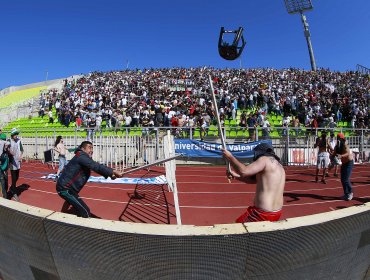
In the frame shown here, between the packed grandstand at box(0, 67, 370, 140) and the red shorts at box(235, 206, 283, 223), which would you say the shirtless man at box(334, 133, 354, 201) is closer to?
the red shorts at box(235, 206, 283, 223)

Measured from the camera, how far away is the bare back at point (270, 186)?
3.31 meters

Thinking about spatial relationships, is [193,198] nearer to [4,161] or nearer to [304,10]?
[4,161]

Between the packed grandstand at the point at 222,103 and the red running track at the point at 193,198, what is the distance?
166 inches

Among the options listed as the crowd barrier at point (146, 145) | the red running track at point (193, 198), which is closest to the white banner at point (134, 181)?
the red running track at point (193, 198)

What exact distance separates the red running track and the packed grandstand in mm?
4221

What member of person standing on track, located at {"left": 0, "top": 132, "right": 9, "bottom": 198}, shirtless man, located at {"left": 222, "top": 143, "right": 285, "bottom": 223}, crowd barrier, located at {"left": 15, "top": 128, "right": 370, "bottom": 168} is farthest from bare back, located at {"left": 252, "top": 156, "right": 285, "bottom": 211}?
crowd barrier, located at {"left": 15, "top": 128, "right": 370, "bottom": 168}

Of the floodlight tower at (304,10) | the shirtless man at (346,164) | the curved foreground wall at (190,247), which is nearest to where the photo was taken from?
the curved foreground wall at (190,247)

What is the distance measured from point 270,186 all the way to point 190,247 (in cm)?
154

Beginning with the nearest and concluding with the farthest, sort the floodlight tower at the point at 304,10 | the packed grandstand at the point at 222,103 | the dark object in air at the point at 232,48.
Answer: the dark object in air at the point at 232,48, the packed grandstand at the point at 222,103, the floodlight tower at the point at 304,10

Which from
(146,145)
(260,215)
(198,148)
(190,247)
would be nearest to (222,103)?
(198,148)

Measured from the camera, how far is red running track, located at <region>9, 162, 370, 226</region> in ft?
24.0

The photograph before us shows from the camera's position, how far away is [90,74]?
4038 cm

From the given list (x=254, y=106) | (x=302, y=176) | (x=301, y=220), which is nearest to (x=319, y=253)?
(x=301, y=220)

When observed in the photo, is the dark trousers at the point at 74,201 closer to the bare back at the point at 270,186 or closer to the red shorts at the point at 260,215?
the red shorts at the point at 260,215
